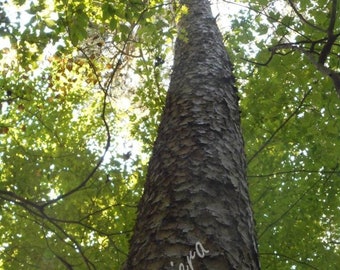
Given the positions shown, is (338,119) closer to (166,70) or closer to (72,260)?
(166,70)

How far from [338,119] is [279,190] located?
5.29 feet

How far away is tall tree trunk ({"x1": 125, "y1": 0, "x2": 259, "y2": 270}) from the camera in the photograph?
4.91 ft

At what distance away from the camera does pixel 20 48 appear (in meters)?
3.68

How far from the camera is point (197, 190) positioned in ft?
5.85

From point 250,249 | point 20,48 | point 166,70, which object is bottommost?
point 250,249

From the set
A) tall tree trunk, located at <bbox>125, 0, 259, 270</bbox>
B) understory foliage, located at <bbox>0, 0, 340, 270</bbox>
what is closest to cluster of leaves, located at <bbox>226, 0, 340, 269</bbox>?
understory foliage, located at <bbox>0, 0, 340, 270</bbox>

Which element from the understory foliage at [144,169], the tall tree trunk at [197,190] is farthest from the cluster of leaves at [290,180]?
the tall tree trunk at [197,190]

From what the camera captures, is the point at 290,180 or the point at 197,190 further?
the point at 290,180

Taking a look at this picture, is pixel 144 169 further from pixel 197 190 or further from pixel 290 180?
pixel 197 190

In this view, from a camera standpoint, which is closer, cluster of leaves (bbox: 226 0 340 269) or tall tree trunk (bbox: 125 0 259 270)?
tall tree trunk (bbox: 125 0 259 270)

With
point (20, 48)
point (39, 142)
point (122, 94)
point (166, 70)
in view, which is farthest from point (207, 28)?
point (39, 142)

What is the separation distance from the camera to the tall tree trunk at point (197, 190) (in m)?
1.50

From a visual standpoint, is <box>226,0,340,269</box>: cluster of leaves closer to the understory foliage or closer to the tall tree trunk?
the understory foliage

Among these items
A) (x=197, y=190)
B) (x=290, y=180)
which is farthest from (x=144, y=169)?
(x=197, y=190)
